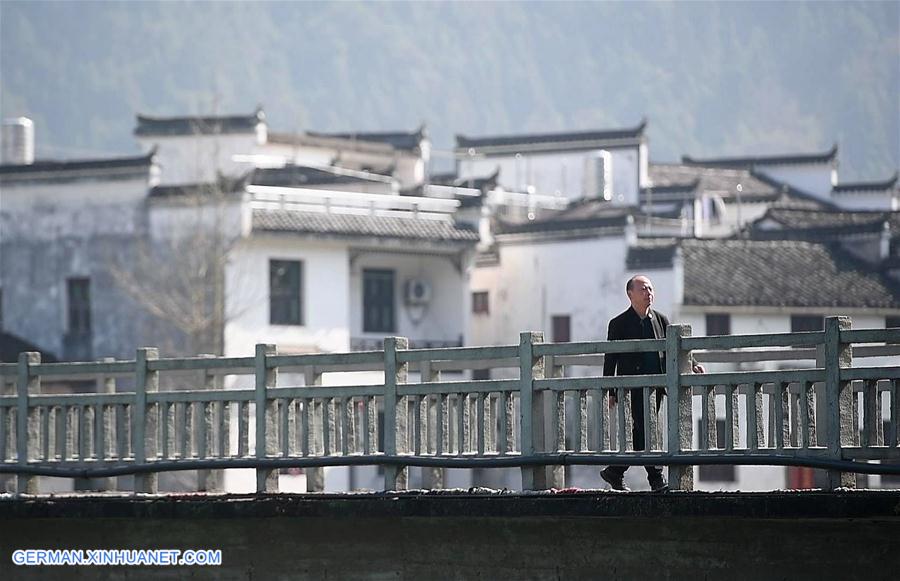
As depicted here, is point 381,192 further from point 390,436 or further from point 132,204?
point 390,436

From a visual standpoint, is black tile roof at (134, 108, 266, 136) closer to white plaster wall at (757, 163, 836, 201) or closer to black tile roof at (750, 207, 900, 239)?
black tile roof at (750, 207, 900, 239)

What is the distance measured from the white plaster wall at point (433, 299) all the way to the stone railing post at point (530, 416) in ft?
112

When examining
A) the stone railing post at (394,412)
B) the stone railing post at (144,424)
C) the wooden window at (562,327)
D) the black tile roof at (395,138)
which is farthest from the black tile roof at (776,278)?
the stone railing post at (394,412)

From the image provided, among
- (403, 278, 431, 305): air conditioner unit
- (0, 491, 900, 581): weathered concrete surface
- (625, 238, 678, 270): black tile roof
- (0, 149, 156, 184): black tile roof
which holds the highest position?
(0, 149, 156, 184): black tile roof

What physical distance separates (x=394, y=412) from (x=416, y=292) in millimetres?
33474

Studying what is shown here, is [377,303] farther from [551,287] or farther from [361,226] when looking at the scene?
[551,287]

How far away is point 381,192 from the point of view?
5022cm

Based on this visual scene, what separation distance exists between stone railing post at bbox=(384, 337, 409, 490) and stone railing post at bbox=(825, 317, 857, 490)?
11.4ft

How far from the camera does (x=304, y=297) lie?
150 feet

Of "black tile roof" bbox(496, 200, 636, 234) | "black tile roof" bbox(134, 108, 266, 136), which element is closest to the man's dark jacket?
"black tile roof" bbox(496, 200, 636, 234)

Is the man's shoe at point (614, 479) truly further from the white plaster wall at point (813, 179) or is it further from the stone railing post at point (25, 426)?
the white plaster wall at point (813, 179)

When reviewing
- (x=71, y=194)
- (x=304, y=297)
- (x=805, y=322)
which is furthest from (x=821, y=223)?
(x=71, y=194)

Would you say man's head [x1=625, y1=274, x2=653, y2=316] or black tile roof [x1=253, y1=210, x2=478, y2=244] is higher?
black tile roof [x1=253, y1=210, x2=478, y2=244]

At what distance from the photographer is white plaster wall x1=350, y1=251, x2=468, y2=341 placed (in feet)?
159
